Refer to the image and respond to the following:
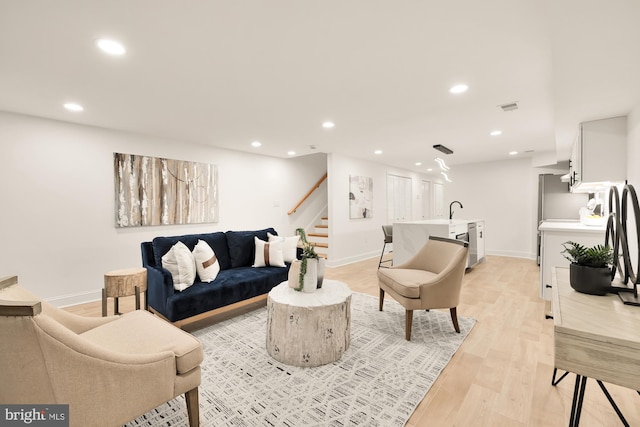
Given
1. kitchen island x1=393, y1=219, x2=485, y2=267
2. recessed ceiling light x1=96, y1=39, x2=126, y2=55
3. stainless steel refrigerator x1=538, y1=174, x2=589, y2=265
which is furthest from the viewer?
stainless steel refrigerator x1=538, y1=174, x2=589, y2=265

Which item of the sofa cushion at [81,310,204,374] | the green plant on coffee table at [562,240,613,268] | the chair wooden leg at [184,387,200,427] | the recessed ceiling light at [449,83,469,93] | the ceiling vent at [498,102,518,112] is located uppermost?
the ceiling vent at [498,102,518,112]

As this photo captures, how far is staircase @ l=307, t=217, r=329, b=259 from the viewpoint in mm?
5931

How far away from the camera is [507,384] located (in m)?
1.84

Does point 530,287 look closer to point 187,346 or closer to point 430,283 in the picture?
point 430,283

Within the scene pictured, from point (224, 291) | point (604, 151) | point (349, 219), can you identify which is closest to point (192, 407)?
point (224, 291)

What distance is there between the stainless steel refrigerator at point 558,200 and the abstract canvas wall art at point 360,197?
351 centimetres

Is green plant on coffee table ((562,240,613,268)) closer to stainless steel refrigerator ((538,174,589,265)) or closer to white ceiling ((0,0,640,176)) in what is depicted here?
white ceiling ((0,0,640,176))

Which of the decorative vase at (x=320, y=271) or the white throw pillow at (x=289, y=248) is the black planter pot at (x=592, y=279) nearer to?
the decorative vase at (x=320, y=271)

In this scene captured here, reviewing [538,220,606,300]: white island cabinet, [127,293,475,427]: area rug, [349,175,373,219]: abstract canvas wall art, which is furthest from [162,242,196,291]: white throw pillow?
[538,220,606,300]: white island cabinet

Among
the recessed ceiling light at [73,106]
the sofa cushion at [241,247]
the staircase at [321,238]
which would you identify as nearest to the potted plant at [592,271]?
the sofa cushion at [241,247]

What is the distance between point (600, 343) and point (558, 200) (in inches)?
242

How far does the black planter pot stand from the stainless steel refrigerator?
511 cm

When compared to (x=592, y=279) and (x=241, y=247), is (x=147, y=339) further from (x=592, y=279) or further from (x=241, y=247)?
Result: (x=592, y=279)

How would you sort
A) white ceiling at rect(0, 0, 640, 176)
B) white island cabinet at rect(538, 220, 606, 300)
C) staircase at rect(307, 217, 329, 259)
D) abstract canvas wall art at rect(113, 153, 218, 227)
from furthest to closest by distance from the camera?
staircase at rect(307, 217, 329, 259) < abstract canvas wall art at rect(113, 153, 218, 227) < white island cabinet at rect(538, 220, 606, 300) < white ceiling at rect(0, 0, 640, 176)
